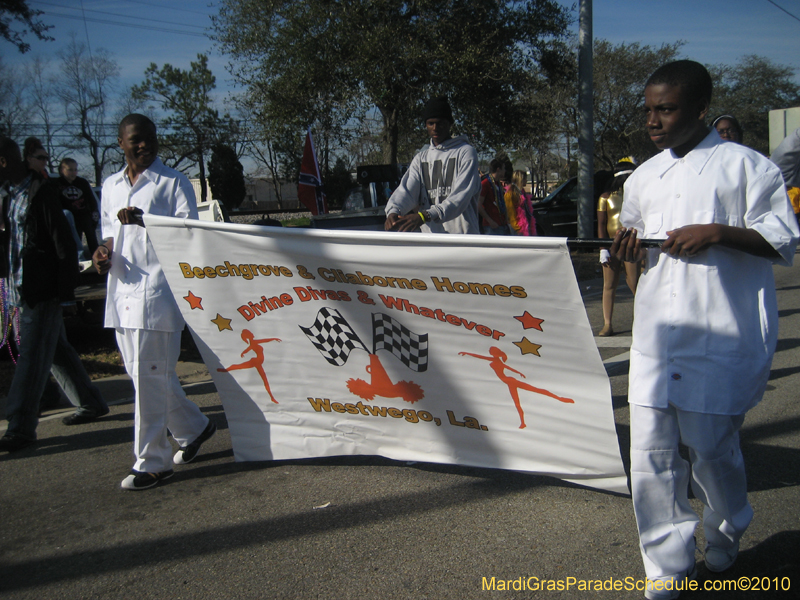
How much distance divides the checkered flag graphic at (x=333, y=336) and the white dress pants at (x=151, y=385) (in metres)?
0.79

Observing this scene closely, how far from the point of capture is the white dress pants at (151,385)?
3.43 metres

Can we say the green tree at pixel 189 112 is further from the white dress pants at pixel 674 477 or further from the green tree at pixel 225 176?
the white dress pants at pixel 674 477

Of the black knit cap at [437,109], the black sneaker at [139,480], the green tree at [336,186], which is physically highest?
the green tree at [336,186]

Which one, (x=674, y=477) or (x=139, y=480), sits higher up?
(x=674, y=477)

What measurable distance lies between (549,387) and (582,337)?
0.99ft

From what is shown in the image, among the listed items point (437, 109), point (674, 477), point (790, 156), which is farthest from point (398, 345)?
point (790, 156)

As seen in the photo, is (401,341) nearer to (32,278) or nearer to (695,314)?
(695,314)

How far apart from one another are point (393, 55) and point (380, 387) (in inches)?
524

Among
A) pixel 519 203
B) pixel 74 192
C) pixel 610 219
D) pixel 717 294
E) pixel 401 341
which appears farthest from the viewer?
pixel 519 203

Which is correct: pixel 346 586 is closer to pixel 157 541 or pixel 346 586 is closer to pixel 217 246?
pixel 157 541

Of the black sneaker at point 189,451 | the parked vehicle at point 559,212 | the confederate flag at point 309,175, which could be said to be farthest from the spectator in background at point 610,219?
the parked vehicle at point 559,212

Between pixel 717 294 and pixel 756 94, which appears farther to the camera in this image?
pixel 756 94

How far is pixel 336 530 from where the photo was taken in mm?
2924

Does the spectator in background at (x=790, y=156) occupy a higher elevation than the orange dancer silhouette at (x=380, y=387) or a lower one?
higher
